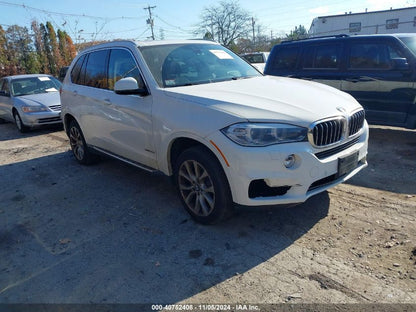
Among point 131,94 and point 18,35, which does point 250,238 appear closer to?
point 131,94

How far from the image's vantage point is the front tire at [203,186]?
9.84 feet

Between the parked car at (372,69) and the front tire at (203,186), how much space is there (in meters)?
4.19

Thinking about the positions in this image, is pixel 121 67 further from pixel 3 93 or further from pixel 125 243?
pixel 3 93

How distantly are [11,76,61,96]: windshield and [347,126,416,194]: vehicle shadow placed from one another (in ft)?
29.6

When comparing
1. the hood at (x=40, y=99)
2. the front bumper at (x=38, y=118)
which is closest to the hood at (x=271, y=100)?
the front bumper at (x=38, y=118)

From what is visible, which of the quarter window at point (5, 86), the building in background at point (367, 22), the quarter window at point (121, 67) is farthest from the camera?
the building in background at point (367, 22)

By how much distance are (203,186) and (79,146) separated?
11.0 feet

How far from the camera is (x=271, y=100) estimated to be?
3.07m

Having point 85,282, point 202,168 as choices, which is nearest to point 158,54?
point 202,168

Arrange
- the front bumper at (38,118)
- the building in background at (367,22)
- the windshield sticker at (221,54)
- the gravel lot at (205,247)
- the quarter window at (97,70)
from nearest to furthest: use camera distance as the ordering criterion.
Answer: the gravel lot at (205,247) → the windshield sticker at (221,54) → the quarter window at (97,70) → the front bumper at (38,118) → the building in background at (367,22)

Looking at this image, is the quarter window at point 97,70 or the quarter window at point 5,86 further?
the quarter window at point 5,86

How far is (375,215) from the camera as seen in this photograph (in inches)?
134

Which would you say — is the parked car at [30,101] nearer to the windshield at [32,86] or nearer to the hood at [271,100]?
the windshield at [32,86]

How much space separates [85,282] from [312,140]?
7.38 feet
